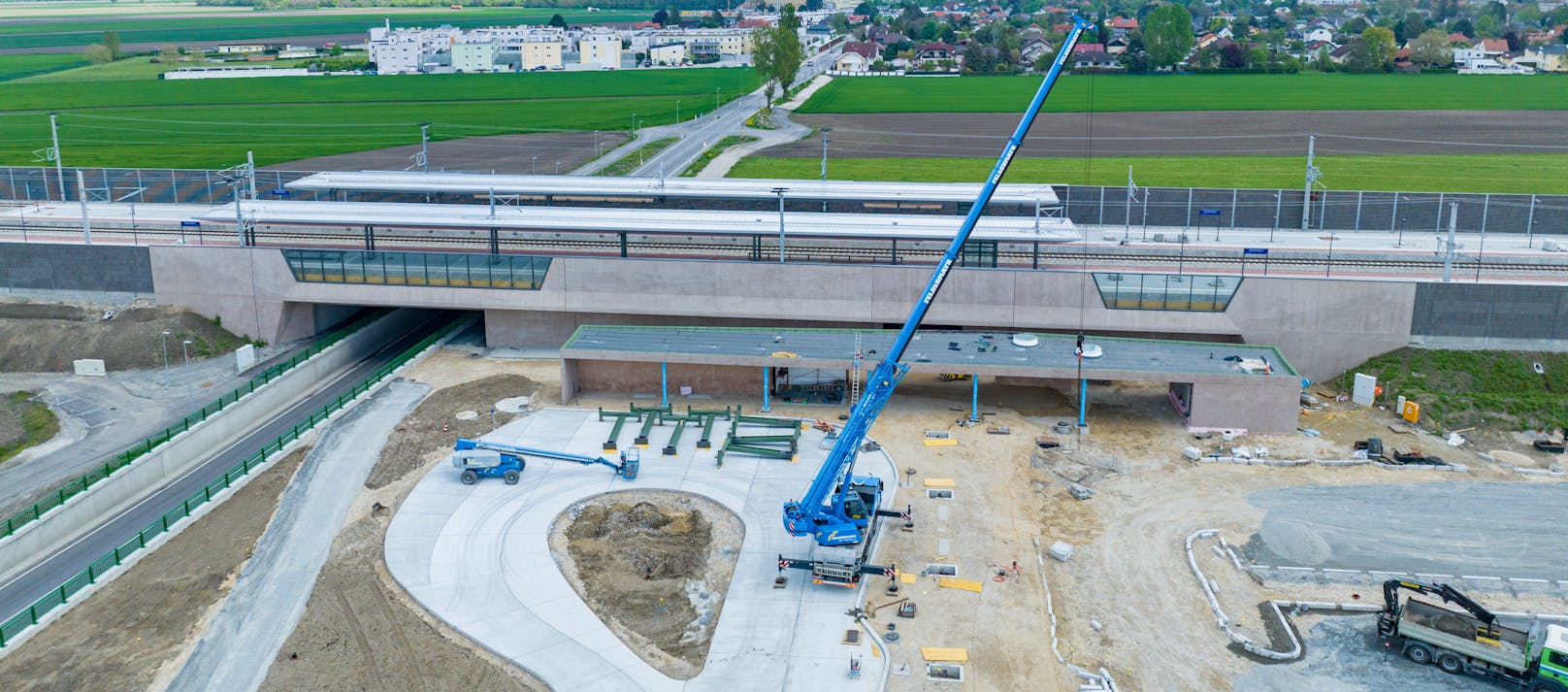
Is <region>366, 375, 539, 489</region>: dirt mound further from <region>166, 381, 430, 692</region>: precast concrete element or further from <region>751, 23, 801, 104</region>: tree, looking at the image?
<region>751, 23, 801, 104</region>: tree

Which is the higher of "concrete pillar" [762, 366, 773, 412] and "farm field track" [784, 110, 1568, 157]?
"farm field track" [784, 110, 1568, 157]

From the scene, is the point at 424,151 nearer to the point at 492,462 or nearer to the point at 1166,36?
the point at 492,462

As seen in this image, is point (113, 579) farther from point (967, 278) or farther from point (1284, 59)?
point (1284, 59)

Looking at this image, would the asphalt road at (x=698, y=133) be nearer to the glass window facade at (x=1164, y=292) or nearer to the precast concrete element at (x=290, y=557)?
the glass window facade at (x=1164, y=292)

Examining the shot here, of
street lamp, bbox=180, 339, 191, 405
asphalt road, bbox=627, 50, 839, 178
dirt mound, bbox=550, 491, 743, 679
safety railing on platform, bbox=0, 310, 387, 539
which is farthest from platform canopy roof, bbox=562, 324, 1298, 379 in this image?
asphalt road, bbox=627, 50, 839, 178

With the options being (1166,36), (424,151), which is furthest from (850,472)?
(1166,36)
